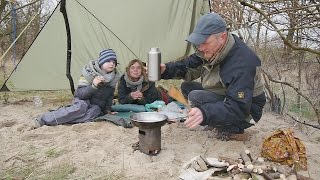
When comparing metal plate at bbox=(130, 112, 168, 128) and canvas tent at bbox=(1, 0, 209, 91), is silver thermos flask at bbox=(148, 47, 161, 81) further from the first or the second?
canvas tent at bbox=(1, 0, 209, 91)

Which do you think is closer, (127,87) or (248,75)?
(248,75)

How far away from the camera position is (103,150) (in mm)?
2443

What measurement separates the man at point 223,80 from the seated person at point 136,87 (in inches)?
38.4

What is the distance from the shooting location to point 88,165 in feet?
7.27

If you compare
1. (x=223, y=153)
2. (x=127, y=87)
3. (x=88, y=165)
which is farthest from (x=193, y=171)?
(x=127, y=87)

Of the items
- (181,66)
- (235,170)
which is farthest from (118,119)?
(235,170)

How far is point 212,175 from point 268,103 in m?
2.02

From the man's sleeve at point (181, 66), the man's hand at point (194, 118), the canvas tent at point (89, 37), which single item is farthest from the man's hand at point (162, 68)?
the canvas tent at point (89, 37)

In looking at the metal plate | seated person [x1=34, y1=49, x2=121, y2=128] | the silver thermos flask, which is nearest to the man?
the metal plate

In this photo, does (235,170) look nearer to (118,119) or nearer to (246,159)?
(246,159)

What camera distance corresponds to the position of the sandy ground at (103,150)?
7.00 ft

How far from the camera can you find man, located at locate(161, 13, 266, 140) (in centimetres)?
219

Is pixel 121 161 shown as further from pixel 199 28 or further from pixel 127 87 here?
pixel 127 87

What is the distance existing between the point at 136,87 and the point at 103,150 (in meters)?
1.22
